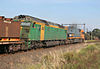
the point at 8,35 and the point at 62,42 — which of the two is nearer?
the point at 8,35

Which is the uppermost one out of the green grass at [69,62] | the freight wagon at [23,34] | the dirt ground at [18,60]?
the freight wagon at [23,34]

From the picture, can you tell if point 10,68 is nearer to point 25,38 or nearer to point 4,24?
point 4,24

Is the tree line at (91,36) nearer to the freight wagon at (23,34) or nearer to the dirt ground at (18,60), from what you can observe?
the freight wagon at (23,34)

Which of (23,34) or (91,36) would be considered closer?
(23,34)

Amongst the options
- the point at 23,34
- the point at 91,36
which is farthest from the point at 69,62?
the point at 91,36

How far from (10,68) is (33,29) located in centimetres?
884

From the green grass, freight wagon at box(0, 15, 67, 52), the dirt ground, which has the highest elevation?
freight wagon at box(0, 15, 67, 52)

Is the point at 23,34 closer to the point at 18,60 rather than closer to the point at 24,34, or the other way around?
the point at 24,34

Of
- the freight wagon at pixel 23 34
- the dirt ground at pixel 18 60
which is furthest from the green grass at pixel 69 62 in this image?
the freight wagon at pixel 23 34

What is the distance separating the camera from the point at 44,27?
1883 centimetres

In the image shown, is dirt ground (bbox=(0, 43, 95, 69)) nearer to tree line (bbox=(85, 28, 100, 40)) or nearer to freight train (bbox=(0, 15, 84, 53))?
freight train (bbox=(0, 15, 84, 53))

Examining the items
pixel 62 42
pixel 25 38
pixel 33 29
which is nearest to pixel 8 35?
pixel 25 38

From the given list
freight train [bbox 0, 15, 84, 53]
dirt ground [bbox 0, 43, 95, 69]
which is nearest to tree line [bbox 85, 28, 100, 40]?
freight train [bbox 0, 15, 84, 53]

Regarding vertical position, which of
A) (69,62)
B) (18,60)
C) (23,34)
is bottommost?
(18,60)
